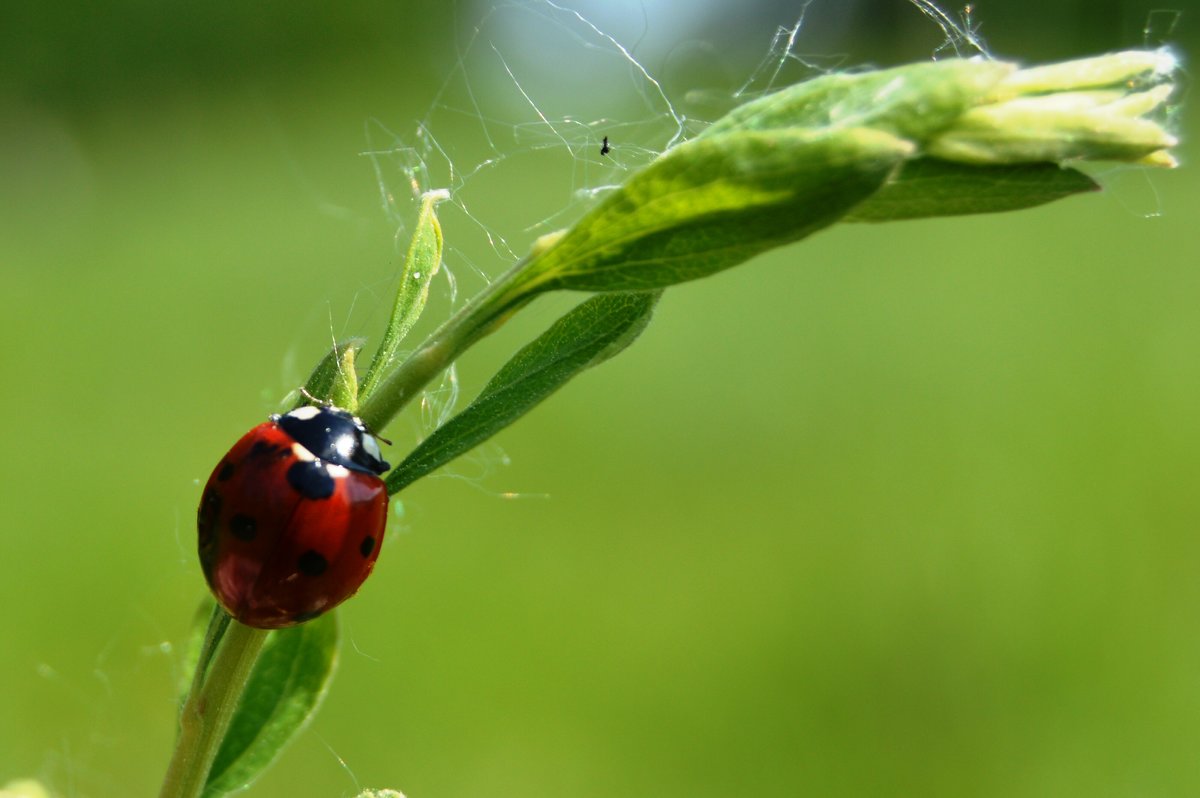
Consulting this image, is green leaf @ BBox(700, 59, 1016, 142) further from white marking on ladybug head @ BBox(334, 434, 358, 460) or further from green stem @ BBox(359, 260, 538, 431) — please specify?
white marking on ladybug head @ BBox(334, 434, 358, 460)

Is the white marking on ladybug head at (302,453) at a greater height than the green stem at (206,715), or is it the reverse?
the white marking on ladybug head at (302,453)

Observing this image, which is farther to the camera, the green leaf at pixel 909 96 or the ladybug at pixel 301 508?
the ladybug at pixel 301 508

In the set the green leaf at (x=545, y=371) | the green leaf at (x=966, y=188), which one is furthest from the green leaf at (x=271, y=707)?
the green leaf at (x=966, y=188)

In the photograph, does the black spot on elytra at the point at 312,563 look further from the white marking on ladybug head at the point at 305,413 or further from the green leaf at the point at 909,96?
the green leaf at the point at 909,96

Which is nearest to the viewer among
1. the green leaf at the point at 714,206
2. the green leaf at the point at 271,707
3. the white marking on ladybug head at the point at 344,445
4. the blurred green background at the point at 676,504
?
the green leaf at the point at 714,206

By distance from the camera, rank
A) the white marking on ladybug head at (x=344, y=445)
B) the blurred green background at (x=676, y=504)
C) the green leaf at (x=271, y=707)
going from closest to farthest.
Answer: the green leaf at (x=271, y=707)
the white marking on ladybug head at (x=344, y=445)
the blurred green background at (x=676, y=504)

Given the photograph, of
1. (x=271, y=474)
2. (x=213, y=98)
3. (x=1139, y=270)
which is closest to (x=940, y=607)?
(x=271, y=474)

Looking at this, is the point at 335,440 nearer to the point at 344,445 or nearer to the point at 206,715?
the point at 344,445

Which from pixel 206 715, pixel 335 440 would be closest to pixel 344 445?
pixel 335 440
